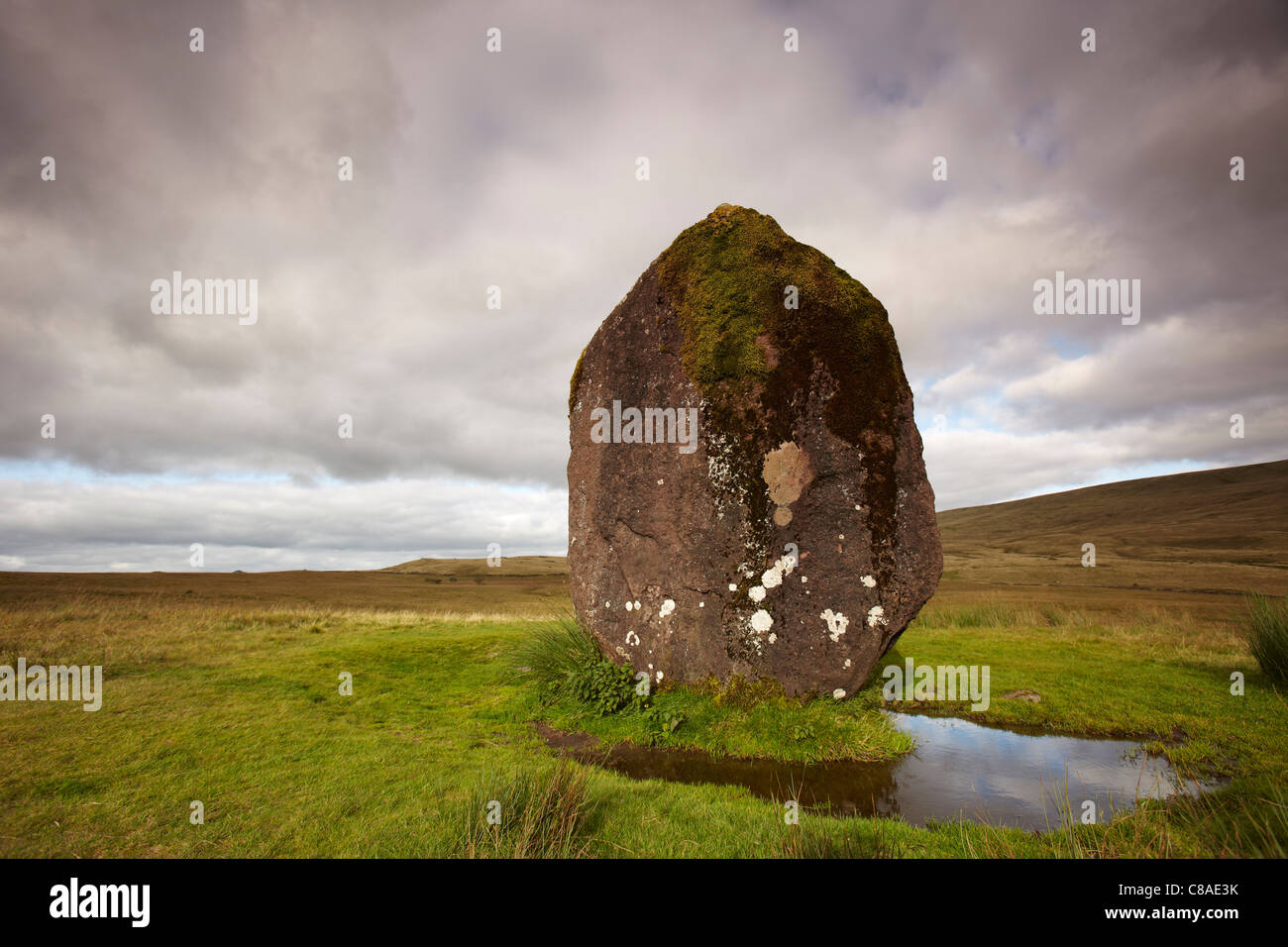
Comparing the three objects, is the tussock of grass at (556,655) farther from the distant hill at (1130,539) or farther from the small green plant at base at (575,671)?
the distant hill at (1130,539)

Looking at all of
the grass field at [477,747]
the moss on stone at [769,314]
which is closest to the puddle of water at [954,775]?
the grass field at [477,747]

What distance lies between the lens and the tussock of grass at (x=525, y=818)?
3.80 metres

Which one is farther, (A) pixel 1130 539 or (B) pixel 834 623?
(A) pixel 1130 539

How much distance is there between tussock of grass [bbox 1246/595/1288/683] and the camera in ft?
28.0

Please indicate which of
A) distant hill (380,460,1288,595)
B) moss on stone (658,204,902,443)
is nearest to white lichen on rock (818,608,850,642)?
moss on stone (658,204,902,443)

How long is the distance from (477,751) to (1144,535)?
119414mm

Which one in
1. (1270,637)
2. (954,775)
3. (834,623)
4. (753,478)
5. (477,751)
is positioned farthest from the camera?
(1270,637)

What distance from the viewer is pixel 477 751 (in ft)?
22.2

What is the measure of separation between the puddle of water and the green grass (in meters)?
0.33

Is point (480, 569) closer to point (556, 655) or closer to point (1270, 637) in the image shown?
point (556, 655)

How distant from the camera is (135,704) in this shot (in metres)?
7.93

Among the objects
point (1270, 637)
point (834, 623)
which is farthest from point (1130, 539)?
point (834, 623)
